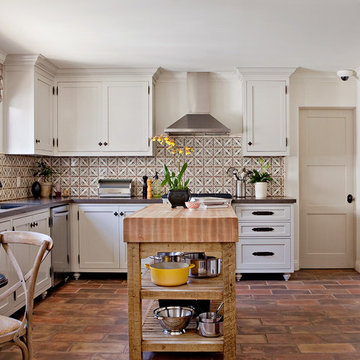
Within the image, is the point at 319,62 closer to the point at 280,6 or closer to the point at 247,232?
the point at 280,6

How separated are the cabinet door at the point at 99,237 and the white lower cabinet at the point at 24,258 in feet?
2.14

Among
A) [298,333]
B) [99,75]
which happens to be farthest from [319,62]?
[298,333]

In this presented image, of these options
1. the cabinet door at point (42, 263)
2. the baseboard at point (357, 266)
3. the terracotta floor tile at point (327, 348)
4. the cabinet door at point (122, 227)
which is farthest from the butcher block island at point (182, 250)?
the baseboard at point (357, 266)

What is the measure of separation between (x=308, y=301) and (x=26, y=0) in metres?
3.46

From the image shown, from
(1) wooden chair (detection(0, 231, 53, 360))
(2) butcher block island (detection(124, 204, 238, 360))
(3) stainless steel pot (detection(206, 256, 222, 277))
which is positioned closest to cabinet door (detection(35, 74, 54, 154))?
(2) butcher block island (detection(124, 204, 238, 360))

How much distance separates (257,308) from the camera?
3701 millimetres

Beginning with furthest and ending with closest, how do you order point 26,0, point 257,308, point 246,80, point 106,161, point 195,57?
point 106,161 → point 246,80 → point 195,57 → point 257,308 → point 26,0

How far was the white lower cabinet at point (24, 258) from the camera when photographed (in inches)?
128

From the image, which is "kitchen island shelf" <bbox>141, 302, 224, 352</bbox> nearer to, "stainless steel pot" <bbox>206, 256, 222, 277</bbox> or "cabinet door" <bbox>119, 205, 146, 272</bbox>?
"stainless steel pot" <bbox>206, 256, 222, 277</bbox>

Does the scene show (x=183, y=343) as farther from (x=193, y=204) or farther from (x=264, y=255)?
(x=264, y=255)

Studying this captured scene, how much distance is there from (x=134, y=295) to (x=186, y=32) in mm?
2377

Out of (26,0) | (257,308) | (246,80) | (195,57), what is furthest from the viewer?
(246,80)

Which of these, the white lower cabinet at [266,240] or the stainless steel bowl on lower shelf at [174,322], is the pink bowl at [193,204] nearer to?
the stainless steel bowl on lower shelf at [174,322]

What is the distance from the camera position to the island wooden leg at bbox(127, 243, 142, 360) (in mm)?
2433
